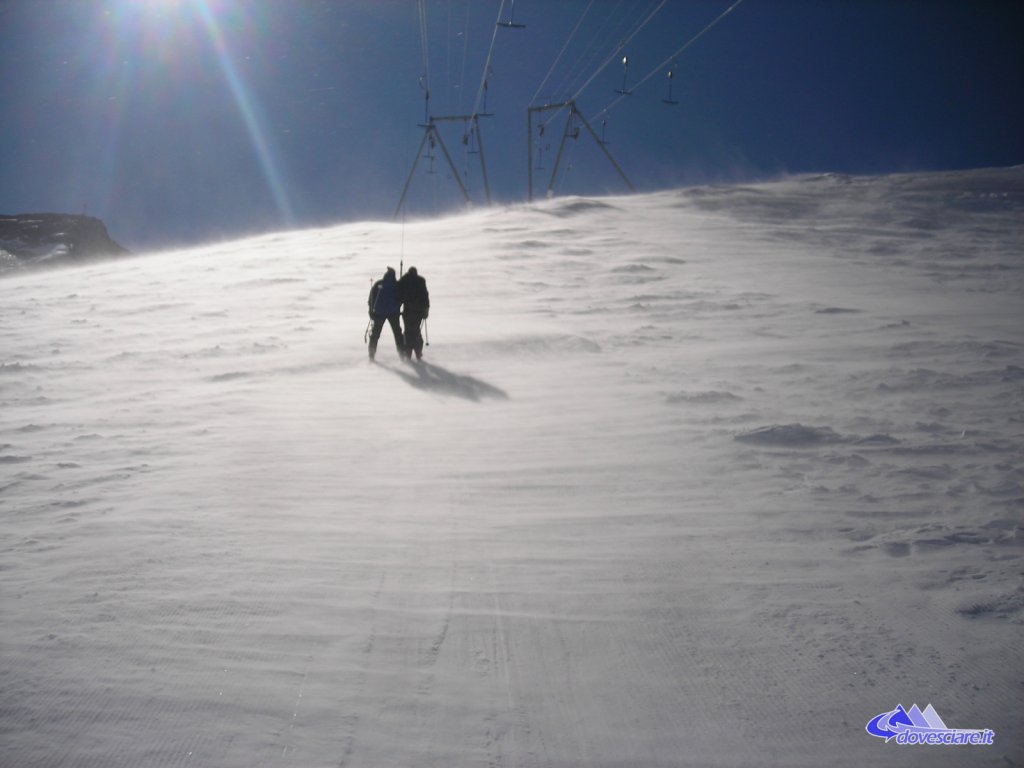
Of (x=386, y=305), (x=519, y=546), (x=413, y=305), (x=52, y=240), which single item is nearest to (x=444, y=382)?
(x=413, y=305)

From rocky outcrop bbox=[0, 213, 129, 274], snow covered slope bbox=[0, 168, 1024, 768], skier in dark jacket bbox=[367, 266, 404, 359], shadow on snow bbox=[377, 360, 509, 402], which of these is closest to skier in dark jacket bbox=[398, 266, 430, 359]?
skier in dark jacket bbox=[367, 266, 404, 359]

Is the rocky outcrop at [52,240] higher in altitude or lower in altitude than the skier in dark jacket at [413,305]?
higher

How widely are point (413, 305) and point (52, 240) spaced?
334 ft

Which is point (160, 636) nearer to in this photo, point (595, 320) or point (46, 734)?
point (46, 734)

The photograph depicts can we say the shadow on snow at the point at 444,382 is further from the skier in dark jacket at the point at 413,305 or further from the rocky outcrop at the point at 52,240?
the rocky outcrop at the point at 52,240

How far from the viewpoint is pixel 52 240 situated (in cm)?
9831

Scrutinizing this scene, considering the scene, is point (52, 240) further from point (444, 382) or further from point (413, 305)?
point (444, 382)

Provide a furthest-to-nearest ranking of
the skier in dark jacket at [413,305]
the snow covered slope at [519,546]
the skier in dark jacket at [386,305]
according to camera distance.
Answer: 1. the skier in dark jacket at [386,305]
2. the skier in dark jacket at [413,305]
3. the snow covered slope at [519,546]

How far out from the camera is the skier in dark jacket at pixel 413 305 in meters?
13.1

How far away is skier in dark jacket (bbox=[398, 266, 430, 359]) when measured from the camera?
13.1 metres

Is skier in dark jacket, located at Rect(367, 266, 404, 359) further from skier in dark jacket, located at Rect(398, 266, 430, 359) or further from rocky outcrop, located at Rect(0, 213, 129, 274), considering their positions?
rocky outcrop, located at Rect(0, 213, 129, 274)

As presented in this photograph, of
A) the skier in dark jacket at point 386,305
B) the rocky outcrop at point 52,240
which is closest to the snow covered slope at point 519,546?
the skier in dark jacket at point 386,305

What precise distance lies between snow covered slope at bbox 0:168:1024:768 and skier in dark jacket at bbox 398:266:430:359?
0.69 meters

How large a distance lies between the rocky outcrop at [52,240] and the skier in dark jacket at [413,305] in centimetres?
7374
